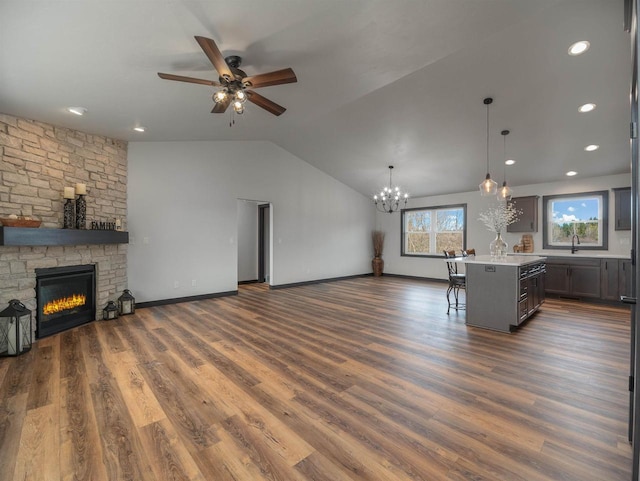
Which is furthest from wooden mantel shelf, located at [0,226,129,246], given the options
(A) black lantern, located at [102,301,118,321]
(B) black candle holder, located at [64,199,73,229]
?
(A) black lantern, located at [102,301,118,321]

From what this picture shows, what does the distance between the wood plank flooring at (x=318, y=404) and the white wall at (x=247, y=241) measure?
3974 mm

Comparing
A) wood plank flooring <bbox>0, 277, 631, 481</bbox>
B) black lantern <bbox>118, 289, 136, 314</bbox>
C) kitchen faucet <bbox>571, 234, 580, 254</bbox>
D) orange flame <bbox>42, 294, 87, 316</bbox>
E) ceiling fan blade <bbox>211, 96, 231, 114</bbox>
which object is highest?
ceiling fan blade <bbox>211, 96, 231, 114</bbox>

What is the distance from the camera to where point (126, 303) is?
4.77 m

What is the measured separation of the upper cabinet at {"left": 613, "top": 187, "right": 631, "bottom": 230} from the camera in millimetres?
5699

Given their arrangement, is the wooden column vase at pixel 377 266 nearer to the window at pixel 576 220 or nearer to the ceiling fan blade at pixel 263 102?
the window at pixel 576 220

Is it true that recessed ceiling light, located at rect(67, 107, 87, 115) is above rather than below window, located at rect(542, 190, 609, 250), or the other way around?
above

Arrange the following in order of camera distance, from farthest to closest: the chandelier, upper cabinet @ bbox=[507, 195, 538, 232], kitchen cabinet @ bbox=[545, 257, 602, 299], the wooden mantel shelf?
the chandelier
upper cabinet @ bbox=[507, 195, 538, 232]
kitchen cabinet @ bbox=[545, 257, 602, 299]
the wooden mantel shelf

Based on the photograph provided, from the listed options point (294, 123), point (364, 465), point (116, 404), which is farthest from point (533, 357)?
point (294, 123)

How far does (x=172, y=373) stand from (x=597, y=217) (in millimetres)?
8231

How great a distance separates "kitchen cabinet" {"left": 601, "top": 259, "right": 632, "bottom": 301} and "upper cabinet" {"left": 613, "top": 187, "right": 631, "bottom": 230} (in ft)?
2.44

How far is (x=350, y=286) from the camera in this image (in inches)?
301

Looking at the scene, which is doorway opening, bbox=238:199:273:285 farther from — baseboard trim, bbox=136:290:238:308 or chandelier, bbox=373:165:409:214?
chandelier, bbox=373:165:409:214

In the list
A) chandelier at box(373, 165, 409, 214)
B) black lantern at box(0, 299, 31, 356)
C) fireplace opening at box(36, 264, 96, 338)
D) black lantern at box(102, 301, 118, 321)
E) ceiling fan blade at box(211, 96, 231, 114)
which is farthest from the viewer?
chandelier at box(373, 165, 409, 214)

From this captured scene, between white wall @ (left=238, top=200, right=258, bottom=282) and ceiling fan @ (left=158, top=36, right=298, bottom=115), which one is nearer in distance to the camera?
ceiling fan @ (left=158, top=36, right=298, bottom=115)
